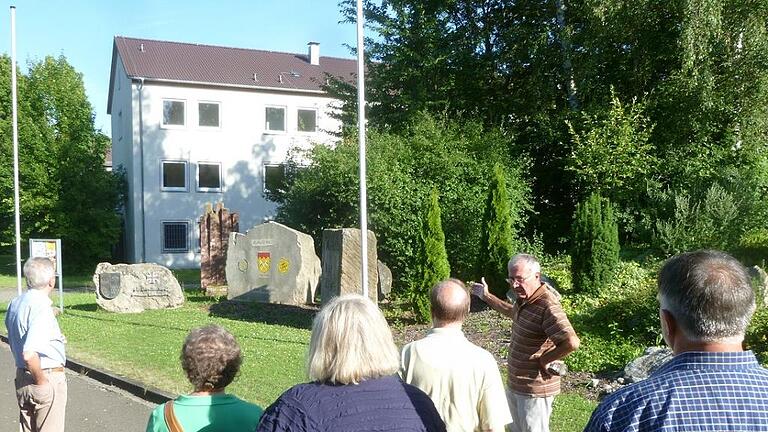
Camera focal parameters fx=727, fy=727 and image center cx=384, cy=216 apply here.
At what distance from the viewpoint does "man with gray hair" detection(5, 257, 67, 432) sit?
5223 mm

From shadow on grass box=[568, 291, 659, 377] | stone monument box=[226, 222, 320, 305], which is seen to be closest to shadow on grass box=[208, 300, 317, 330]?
stone monument box=[226, 222, 320, 305]

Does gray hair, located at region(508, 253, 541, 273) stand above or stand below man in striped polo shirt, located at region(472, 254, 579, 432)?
above

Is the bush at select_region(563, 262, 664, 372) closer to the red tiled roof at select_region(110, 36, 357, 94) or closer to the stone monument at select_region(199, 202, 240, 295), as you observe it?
the stone monument at select_region(199, 202, 240, 295)

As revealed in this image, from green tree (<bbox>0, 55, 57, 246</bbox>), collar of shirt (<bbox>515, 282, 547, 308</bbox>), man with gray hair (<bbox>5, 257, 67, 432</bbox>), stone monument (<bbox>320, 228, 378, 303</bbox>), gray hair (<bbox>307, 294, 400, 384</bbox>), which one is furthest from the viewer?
green tree (<bbox>0, 55, 57, 246</bbox>)

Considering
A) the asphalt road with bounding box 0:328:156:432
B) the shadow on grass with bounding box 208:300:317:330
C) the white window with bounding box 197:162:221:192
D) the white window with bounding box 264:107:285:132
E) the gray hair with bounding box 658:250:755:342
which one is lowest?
the shadow on grass with bounding box 208:300:317:330

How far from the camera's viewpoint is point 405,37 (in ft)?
75.4

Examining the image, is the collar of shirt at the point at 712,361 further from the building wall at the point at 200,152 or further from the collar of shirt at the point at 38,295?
the building wall at the point at 200,152

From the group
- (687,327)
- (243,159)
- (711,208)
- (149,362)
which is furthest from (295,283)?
(243,159)

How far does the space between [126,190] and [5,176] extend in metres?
5.61

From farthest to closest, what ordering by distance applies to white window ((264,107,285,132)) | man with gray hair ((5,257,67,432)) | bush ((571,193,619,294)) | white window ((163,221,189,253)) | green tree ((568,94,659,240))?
white window ((264,107,285,132)), white window ((163,221,189,253)), green tree ((568,94,659,240)), bush ((571,193,619,294)), man with gray hair ((5,257,67,432))

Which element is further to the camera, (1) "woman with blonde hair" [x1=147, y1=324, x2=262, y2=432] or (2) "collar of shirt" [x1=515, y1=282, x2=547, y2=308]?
(2) "collar of shirt" [x1=515, y1=282, x2=547, y2=308]

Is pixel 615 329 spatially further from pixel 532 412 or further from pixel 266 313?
pixel 266 313

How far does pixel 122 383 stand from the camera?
9547 millimetres

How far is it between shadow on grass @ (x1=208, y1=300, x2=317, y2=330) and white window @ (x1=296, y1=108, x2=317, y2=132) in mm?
20620
